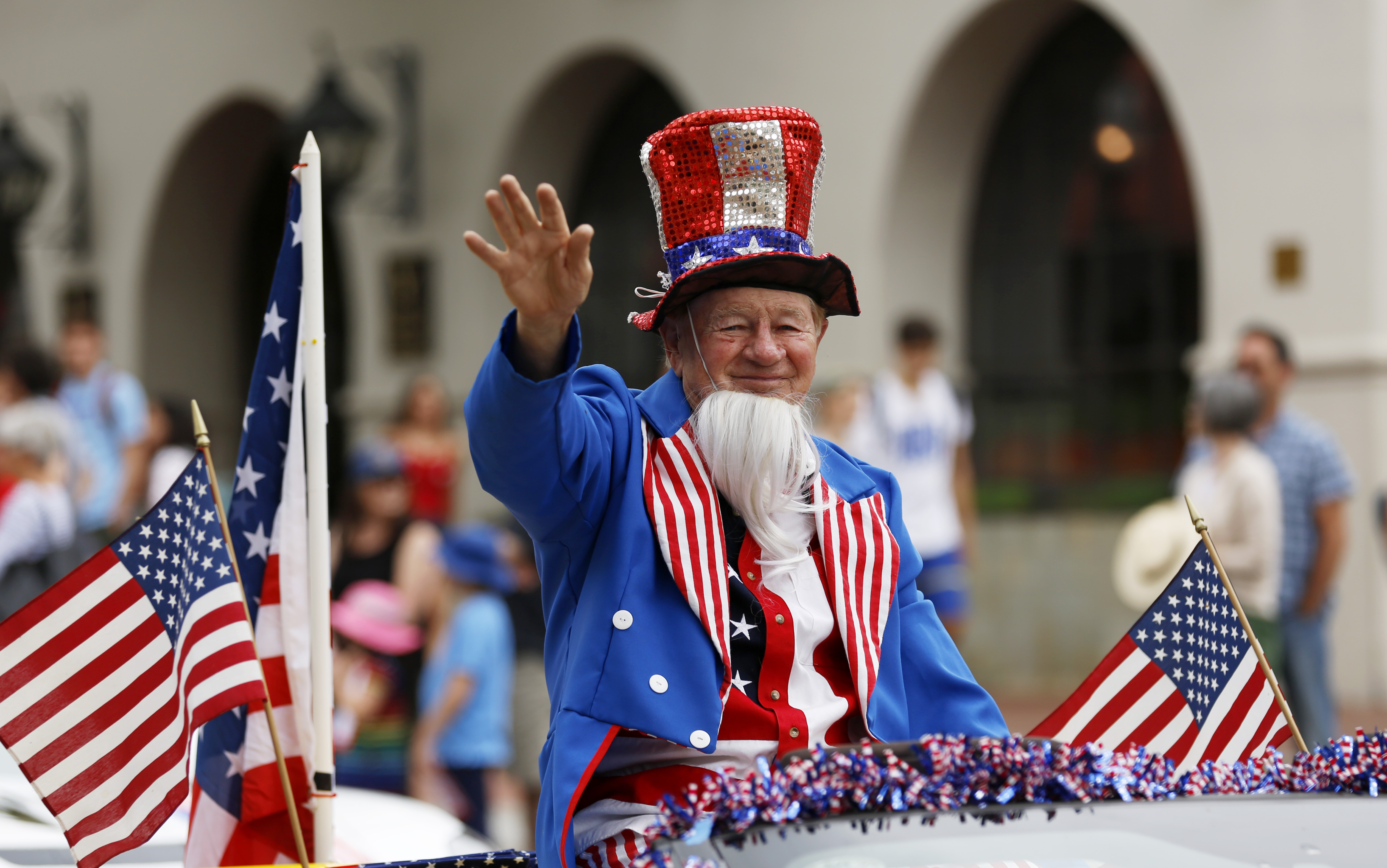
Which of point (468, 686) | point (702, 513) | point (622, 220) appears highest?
point (622, 220)

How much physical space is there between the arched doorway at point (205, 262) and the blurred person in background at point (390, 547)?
872 cm

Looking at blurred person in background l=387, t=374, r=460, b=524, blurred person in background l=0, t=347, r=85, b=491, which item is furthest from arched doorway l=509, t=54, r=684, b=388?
blurred person in background l=0, t=347, r=85, b=491

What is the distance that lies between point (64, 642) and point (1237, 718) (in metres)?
2.09

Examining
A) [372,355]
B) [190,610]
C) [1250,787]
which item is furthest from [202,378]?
[1250,787]

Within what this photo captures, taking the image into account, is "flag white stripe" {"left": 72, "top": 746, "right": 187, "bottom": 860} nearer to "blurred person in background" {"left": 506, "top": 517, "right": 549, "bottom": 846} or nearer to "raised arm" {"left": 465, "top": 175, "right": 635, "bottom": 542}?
"raised arm" {"left": 465, "top": 175, "right": 635, "bottom": 542}

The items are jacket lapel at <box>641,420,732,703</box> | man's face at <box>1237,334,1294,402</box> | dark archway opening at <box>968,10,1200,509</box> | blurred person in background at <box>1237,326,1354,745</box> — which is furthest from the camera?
dark archway opening at <box>968,10,1200,509</box>

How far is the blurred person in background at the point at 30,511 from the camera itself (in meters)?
6.93

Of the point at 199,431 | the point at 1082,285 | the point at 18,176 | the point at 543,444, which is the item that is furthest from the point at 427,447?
the point at 18,176

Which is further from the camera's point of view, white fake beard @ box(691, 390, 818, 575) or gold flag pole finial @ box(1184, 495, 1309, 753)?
gold flag pole finial @ box(1184, 495, 1309, 753)

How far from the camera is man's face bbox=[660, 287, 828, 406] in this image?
2.90 meters

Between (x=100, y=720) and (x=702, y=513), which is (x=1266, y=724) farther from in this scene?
(x=100, y=720)

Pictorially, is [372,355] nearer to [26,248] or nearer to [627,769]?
[26,248]

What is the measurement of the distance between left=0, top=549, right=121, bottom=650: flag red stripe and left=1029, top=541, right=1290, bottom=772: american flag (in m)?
1.68

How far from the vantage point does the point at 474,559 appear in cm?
618
